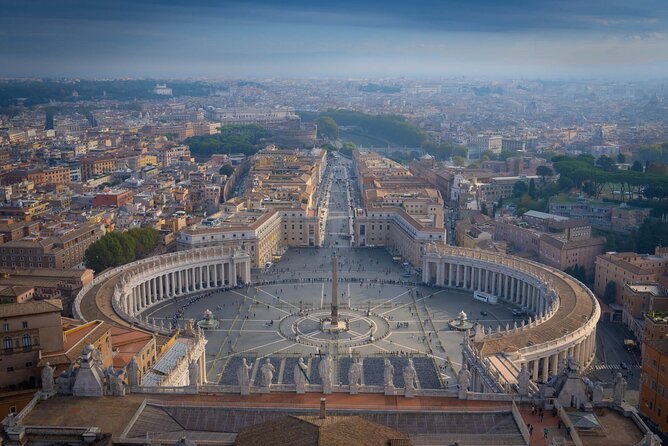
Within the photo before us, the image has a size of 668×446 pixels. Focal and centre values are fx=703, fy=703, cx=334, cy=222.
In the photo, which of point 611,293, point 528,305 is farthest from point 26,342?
point 611,293

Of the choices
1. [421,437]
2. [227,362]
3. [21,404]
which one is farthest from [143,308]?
[421,437]

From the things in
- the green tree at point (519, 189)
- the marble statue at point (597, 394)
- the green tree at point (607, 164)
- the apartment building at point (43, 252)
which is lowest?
the apartment building at point (43, 252)

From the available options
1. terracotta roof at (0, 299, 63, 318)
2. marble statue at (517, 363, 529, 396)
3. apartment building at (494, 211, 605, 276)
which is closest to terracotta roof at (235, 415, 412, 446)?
marble statue at (517, 363, 529, 396)

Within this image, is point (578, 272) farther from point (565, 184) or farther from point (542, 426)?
point (542, 426)

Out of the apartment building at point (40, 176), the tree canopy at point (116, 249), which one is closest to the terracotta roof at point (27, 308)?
the tree canopy at point (116, 249)

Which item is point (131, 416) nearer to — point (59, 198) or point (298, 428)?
point (298, 428)

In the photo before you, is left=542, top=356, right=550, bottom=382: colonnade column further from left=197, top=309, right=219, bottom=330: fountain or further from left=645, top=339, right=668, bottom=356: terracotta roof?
left=197, top=309, right=219, bottom=330: fountain

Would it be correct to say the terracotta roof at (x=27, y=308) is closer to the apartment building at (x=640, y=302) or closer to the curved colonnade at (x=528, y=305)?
the curved colonnade at (x=528, y=305)
